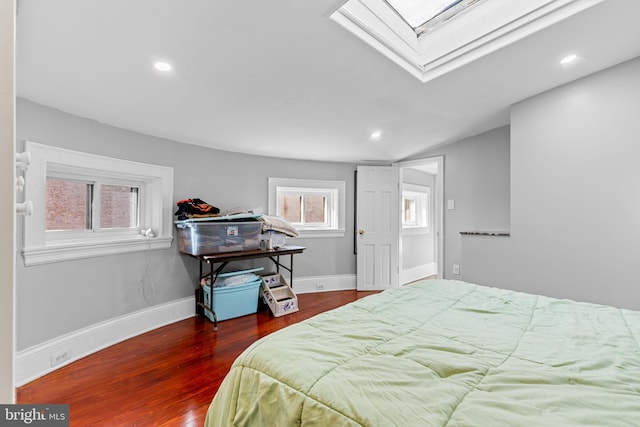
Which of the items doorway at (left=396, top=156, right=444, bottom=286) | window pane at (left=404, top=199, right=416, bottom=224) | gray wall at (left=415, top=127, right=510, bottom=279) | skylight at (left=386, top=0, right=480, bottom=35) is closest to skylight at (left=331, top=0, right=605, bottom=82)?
skylight at (left=386, top=0, right=480, bottom=35)

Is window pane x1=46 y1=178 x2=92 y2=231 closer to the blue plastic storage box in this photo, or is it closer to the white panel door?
the blue plastic storage box

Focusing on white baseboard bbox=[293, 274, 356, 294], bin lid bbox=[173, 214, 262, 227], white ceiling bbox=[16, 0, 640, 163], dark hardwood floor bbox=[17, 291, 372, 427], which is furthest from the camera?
white baseboard bbox=[293, 274, 356, 294]

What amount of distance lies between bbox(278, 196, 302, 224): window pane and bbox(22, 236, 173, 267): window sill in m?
1.56

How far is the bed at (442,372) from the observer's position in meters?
0.69

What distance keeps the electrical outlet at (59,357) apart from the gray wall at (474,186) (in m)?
3.56

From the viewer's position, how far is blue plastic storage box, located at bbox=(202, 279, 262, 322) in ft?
9.71

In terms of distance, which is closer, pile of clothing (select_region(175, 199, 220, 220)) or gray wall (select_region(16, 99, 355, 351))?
gray wall (select_region(16, 99, 355, 351))

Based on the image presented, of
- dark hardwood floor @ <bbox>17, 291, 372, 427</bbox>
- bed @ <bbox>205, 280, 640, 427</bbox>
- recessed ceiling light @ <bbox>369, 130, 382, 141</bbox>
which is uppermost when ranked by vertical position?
recessed ceiling light @ <bbox>369, 130, 382, 141</bbox>

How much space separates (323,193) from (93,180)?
270 cm

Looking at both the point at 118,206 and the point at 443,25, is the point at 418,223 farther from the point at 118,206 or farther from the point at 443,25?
the point at 118,206

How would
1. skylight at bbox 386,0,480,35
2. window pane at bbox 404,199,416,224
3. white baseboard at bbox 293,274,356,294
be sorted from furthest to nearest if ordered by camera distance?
window pane at bbox 404,199,416,224 < white baseboard at bbox 293,274,356,294 < skylight at bbox 386,0,480,35

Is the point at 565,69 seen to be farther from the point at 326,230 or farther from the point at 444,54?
the point at 326,230

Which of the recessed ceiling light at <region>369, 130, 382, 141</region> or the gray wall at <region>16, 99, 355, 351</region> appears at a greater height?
the recessed ceiling light at <region>369, 130, 382, 141</region>

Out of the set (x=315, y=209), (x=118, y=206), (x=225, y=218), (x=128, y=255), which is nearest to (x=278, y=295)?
(x=225, y=218)
